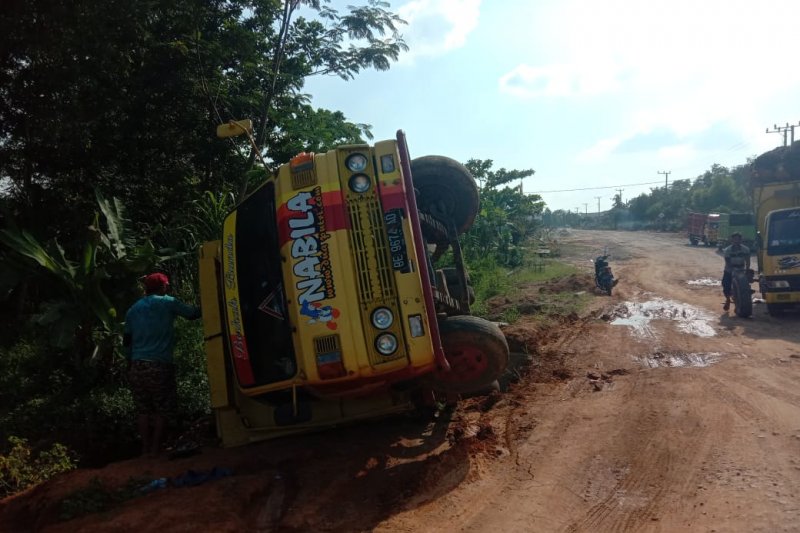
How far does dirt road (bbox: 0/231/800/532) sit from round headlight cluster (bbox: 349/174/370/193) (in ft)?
7.45

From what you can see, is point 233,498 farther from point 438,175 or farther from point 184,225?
point 184,225

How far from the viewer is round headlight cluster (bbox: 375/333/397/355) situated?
4359mm

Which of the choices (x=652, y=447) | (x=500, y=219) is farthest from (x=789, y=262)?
(x=500, y=219)

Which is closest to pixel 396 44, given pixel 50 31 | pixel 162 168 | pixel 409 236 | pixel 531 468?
pixel 162 168

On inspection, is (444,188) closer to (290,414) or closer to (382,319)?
(382,319)

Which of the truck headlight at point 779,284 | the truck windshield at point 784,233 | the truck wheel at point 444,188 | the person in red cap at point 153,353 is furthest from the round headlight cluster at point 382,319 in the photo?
the truck windshield at point 784,233

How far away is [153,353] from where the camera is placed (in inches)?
223

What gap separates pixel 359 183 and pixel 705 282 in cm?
1613

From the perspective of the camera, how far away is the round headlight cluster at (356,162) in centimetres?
462

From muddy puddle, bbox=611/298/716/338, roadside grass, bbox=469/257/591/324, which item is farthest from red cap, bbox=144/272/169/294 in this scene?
muddy puddle, bbox=611/298/716/338

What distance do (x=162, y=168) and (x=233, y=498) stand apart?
9.20 metres

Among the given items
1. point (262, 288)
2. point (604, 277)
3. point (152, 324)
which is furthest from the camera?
point (604, 277)

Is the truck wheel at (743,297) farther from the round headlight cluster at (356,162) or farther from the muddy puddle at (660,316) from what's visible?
the round headlight cluster at (356,162)

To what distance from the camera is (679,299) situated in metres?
13.9
